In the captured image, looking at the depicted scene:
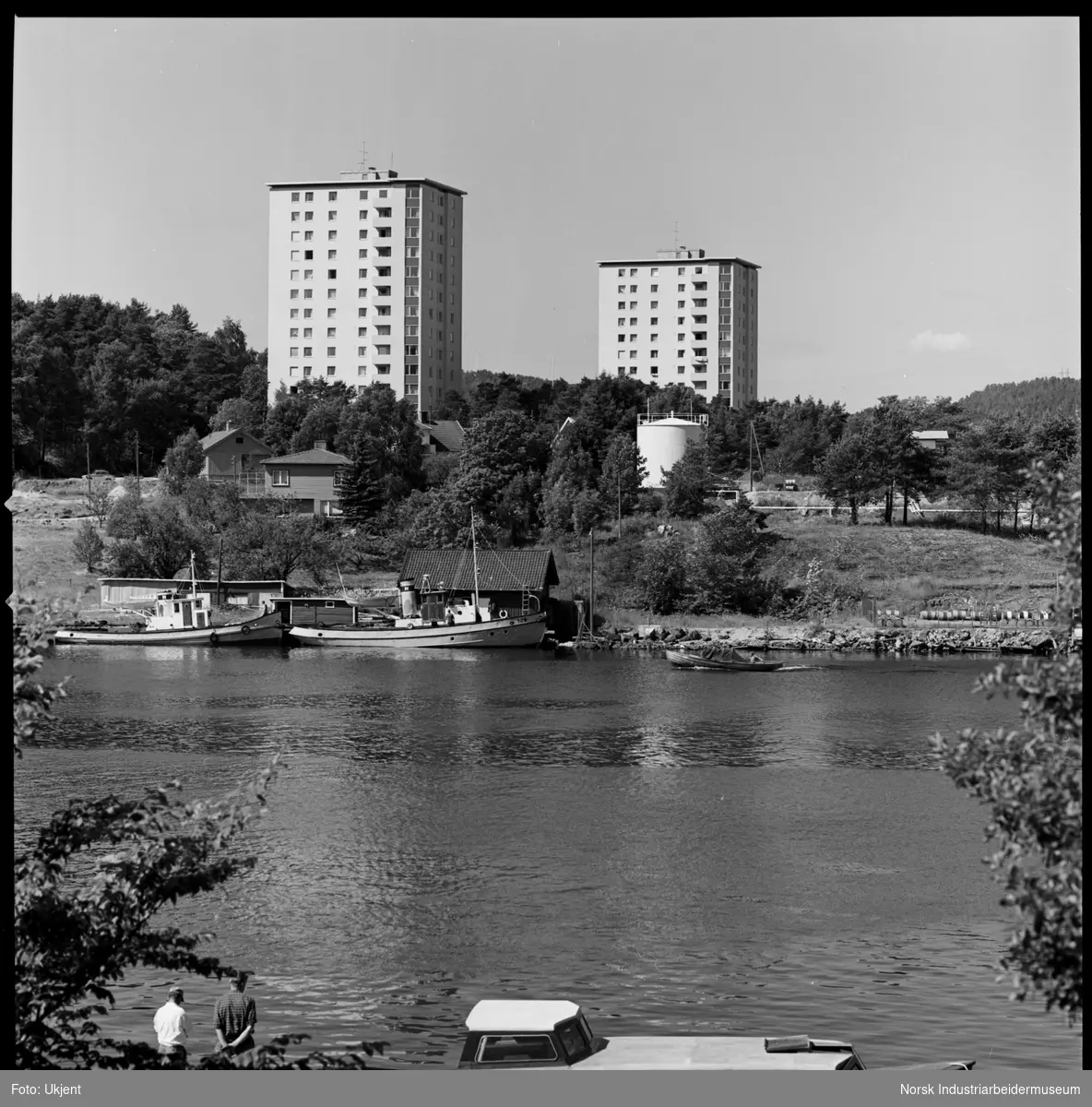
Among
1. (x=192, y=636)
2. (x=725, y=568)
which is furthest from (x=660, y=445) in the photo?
(x=192, y=636)

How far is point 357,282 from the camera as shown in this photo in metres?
46.2

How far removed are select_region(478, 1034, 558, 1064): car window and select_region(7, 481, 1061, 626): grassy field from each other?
23109 millimetres

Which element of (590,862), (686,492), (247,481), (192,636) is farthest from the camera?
(247,481)

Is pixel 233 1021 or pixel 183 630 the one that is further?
pixel 183 630

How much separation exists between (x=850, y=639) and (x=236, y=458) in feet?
55.8

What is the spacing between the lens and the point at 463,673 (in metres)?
23.5

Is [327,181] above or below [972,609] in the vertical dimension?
above

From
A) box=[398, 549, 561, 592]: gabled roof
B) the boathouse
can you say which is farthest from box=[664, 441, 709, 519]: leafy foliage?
the boathouse

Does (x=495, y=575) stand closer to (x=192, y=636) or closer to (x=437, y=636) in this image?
(x=437, y=636)

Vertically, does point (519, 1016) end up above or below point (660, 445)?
below

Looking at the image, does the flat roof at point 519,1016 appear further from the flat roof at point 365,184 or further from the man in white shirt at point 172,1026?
the flat roof at point 365,184
